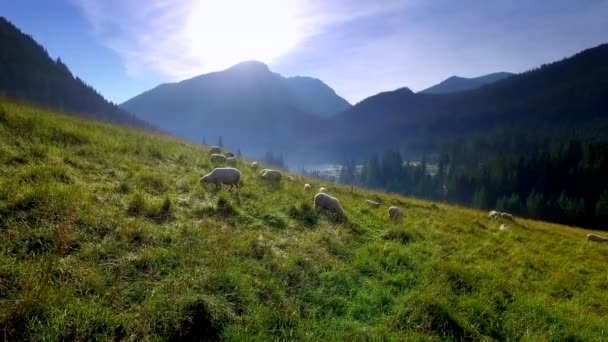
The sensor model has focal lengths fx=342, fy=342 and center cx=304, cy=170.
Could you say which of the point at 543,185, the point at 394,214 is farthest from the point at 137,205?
the point at 543,185

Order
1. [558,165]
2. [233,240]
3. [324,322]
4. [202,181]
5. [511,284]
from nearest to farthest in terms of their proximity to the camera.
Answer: [324,322] < [233,240] < [511,284] < [202,181] < [558,165]

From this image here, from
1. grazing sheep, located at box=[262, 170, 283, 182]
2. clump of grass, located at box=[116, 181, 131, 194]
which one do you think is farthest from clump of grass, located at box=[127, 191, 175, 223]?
grazing sheep, located at box=[262, 170, 283, 182]

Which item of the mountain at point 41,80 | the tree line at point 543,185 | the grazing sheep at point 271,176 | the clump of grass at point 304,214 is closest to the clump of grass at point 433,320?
the clump of grass at point 304,214

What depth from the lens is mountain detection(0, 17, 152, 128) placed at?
13675 centimetres

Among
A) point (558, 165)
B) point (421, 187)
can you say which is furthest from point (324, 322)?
point (421, 187)

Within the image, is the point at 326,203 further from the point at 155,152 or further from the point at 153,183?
the point at 155,152

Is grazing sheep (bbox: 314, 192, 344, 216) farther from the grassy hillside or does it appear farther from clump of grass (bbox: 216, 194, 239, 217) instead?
clump of grass (bbox: 216, 194, 239, 217)

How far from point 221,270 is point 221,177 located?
647 cm

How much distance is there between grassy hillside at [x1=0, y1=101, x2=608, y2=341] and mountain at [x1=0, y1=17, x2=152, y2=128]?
427 ft

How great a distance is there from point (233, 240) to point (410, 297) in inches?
159

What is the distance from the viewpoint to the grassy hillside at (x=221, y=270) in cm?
513

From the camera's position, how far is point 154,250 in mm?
6625

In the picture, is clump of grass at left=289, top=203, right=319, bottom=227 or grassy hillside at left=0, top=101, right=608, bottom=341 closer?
grassy hillside at left=0, top=101, right=608, bottom=341

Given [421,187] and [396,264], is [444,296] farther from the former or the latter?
[421,187]
